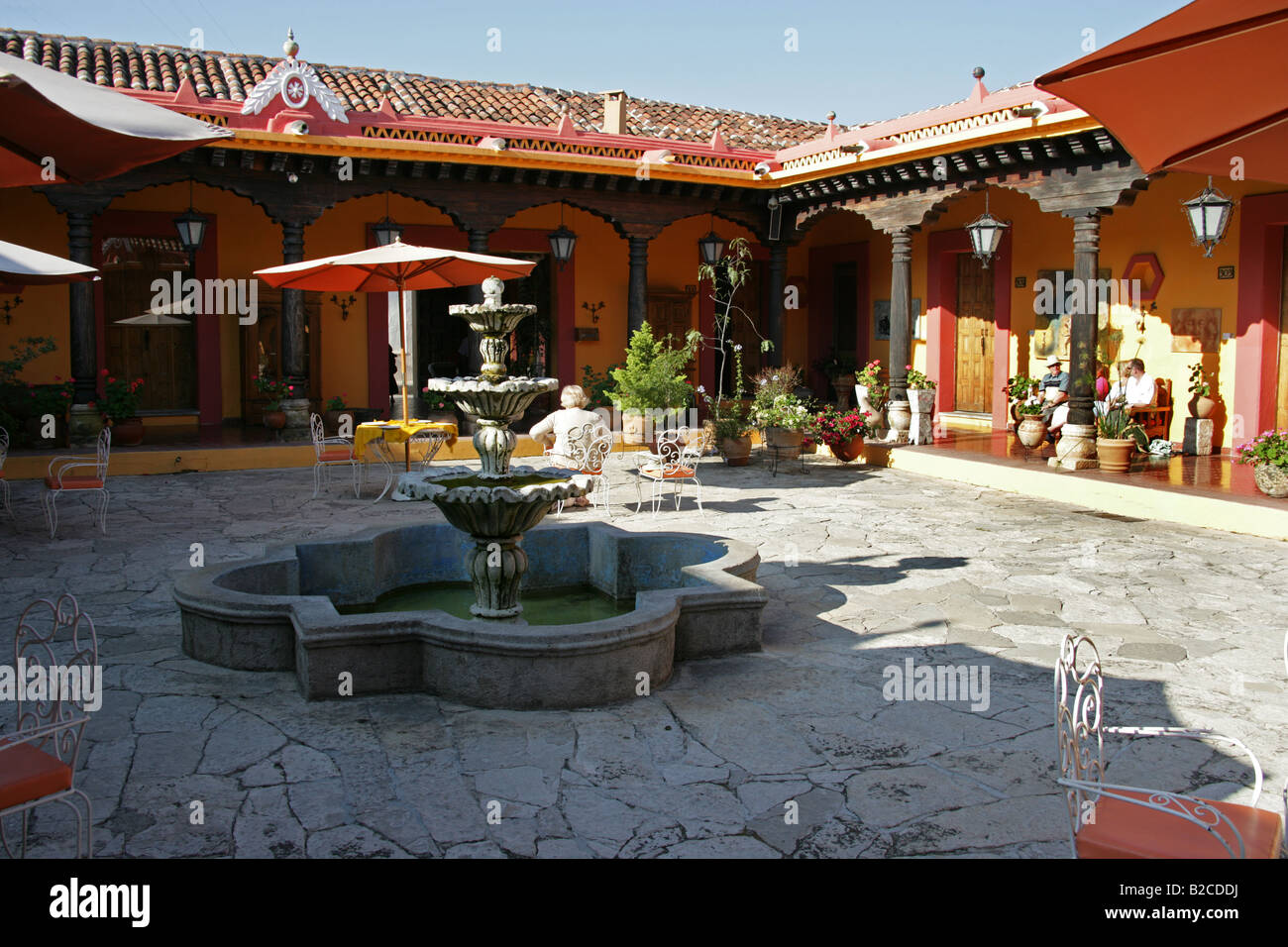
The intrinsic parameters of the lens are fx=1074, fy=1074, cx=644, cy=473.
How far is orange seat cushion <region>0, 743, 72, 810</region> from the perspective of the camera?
2828 mm

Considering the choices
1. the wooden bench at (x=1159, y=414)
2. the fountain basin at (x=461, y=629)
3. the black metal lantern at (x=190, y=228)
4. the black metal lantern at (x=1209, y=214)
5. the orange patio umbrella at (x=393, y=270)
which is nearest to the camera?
the fountain basin at (x=461, y=629)

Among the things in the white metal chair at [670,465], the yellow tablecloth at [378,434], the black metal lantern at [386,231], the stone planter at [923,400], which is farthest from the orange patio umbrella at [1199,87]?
the black metal lantern at [386,231]

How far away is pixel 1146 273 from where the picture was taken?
1221cm

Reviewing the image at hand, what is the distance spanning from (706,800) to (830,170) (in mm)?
10982

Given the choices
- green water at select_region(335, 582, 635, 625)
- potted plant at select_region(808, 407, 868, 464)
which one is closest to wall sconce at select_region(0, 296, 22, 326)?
green water at select_region(335, 582, 635, 625)

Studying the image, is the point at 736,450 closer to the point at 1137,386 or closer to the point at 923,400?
the point at 923,400

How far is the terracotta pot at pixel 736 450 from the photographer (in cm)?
1276

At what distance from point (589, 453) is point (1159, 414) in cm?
672

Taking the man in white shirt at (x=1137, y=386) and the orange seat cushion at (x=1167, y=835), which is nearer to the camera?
the orange seat cushion at (x=1167, y=835)

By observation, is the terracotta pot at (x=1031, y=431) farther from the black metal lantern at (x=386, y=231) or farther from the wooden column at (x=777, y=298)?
the black metal lantern at (x=386, y=231)

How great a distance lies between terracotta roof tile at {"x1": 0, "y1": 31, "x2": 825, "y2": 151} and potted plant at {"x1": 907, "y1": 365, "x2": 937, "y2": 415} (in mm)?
5085

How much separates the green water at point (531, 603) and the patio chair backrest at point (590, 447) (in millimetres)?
2140

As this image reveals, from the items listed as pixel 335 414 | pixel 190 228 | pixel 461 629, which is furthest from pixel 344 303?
pixel 461 629

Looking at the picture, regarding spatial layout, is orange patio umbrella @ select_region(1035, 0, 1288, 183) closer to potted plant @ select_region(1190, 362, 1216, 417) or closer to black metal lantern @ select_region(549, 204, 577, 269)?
potted plant @ select_region(1190, 362, 1216, 417)
